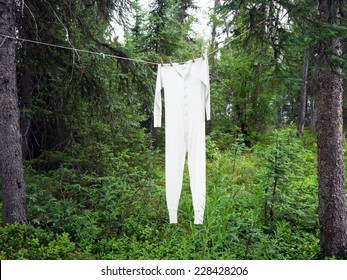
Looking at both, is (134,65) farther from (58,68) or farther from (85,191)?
(85,191)

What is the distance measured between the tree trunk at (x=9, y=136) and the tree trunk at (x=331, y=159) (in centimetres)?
409

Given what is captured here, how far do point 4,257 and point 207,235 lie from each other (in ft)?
7.97

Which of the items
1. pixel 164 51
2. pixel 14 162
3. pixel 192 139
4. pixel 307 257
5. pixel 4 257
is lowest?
pixel 307 257

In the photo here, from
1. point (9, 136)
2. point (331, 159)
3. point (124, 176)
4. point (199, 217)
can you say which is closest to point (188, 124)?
point (199, 217)

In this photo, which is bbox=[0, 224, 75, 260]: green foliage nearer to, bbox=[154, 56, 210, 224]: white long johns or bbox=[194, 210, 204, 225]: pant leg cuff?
bbox=[154, 56, 210, 224]: white long johns

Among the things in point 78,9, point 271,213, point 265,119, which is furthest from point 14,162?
point 265,119

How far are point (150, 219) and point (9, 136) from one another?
8.07 ft

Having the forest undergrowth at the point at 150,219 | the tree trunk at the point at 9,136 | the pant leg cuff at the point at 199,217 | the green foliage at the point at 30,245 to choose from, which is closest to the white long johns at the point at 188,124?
the pant leg cuff at the point at 199,217

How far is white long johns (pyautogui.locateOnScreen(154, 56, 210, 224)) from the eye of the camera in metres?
4.34

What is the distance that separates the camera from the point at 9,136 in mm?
4664

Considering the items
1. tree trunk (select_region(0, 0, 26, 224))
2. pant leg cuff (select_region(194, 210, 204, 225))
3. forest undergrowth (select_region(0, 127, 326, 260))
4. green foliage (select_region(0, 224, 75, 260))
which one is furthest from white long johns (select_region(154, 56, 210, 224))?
tree trunk (select_region(0, 0, 26, 224))

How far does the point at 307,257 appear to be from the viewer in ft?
15.5

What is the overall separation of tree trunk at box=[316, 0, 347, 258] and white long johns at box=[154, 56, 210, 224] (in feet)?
5.16

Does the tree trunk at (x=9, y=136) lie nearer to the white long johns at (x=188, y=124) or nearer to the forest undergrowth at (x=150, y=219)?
the forest undergrowth at (x=150, y=219)
